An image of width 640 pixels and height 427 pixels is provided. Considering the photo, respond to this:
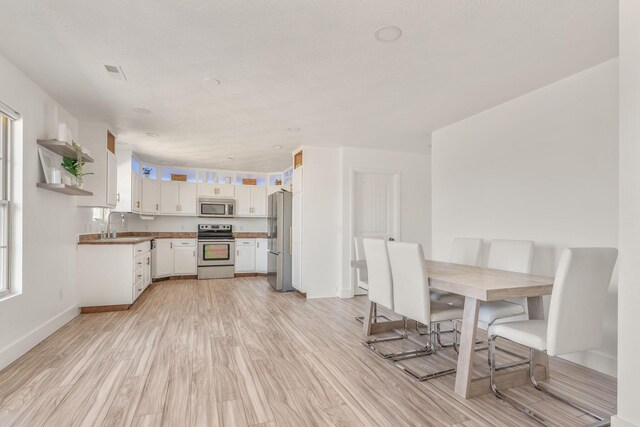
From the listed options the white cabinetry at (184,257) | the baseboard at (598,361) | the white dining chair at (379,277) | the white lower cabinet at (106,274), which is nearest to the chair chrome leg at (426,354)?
the white dining chair at (379,277)

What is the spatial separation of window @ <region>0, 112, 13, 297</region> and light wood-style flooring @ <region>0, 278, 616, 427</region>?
2.30 feet

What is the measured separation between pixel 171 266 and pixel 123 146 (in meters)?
2.66

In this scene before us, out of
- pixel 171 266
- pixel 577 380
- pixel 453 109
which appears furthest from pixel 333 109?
pixel 171 266

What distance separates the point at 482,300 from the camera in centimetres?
204

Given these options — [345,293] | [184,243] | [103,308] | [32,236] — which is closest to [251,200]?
[184,243]

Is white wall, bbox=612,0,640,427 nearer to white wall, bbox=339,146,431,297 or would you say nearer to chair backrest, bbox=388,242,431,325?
chair backrest, bbox=388,242,431,325

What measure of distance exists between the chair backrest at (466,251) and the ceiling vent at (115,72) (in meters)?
3.59

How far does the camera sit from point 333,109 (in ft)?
11.7

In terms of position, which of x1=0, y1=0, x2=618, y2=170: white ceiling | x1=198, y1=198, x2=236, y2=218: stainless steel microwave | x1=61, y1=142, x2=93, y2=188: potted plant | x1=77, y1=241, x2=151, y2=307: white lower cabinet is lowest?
x1=77, y1=241, x2=151, y2=307: white lower cabinet

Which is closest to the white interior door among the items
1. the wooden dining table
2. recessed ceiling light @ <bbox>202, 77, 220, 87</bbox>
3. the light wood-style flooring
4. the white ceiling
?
the white ceiling

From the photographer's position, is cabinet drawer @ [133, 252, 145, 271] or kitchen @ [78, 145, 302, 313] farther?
kitchen @ [78, 145, 302, 313]

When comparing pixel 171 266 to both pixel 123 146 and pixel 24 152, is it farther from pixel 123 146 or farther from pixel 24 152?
pixel 24 152

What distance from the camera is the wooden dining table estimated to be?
204cm

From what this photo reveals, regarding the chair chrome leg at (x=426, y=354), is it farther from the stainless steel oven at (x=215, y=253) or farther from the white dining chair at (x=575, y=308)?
the stainless steel oven at (x=215, y=253)
